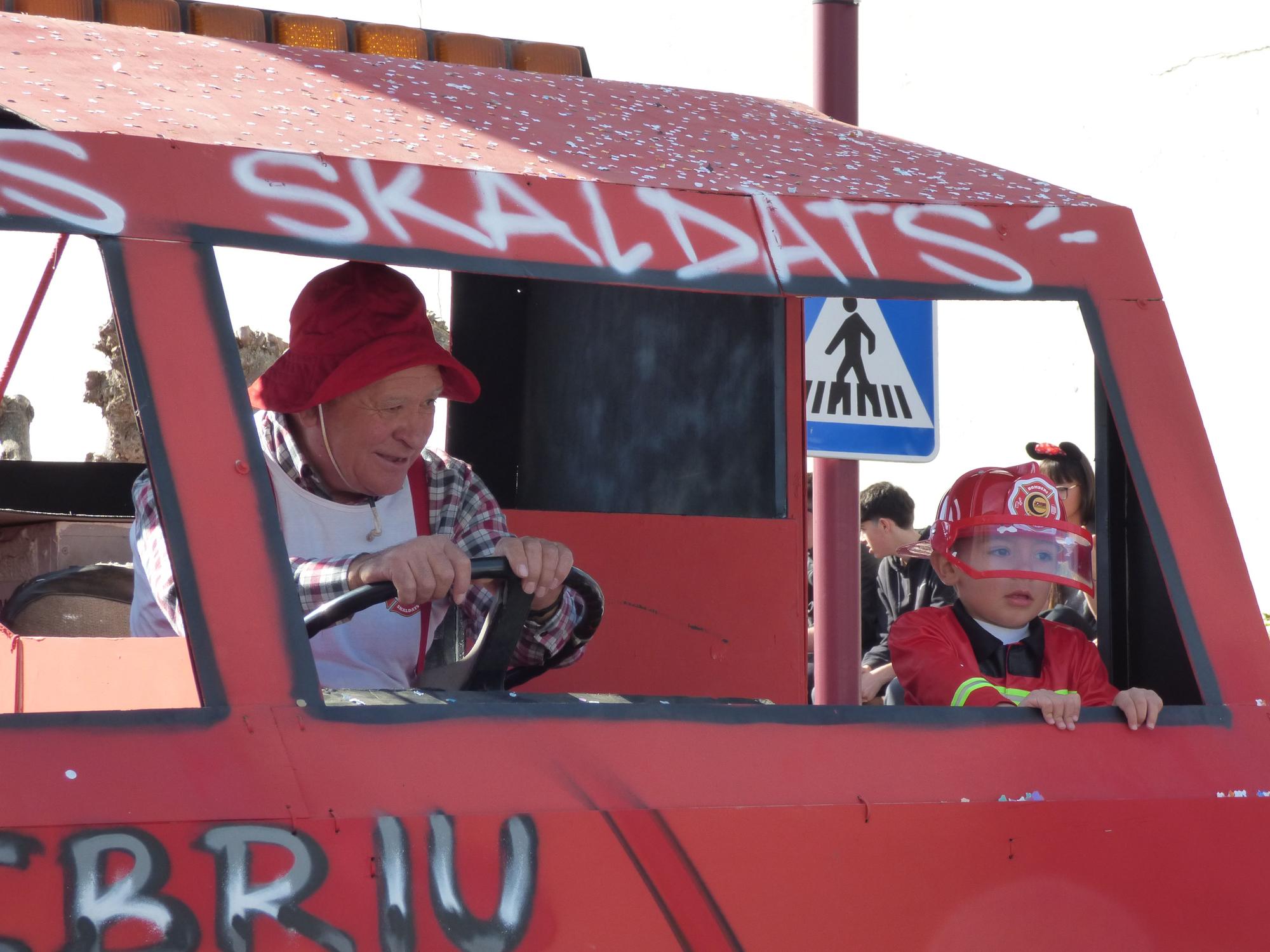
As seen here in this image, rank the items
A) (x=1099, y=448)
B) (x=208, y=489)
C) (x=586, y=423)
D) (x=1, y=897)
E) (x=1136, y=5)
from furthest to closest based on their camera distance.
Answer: (x=1136, y=5) → (x=586, y=423) → (x=1099, y=448) → (x=208, y=489) → (x=1, y=897)

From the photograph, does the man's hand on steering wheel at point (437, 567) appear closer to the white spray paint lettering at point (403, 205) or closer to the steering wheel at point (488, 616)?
the steering wheel at point (488, 616)

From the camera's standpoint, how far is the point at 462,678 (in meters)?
2.22

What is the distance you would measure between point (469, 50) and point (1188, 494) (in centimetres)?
144

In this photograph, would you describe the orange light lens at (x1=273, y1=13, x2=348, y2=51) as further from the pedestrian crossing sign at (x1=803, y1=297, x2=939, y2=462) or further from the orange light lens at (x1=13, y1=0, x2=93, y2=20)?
the pedestrian crossing sign at (x1=803, y1=297, x2=939, y2=462)

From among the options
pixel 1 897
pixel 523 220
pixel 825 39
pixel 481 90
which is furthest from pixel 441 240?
pixel 825 39

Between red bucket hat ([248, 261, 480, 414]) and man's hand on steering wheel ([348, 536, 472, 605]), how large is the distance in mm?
524

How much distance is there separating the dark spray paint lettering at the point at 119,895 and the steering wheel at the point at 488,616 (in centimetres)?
52

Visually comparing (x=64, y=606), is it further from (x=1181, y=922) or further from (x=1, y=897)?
(x=1181, y=922)

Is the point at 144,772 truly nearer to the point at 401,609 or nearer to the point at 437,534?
the point at 437,534

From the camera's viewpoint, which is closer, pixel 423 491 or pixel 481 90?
pixel 481 90

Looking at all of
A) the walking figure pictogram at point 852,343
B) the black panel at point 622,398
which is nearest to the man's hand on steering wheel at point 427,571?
the black panel at point 622,398

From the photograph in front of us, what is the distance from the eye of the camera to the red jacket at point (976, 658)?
265cm

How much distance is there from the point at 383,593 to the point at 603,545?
3.86ft

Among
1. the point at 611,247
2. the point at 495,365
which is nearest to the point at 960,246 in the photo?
the point at 611,247
